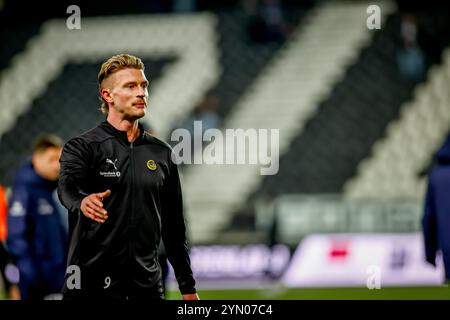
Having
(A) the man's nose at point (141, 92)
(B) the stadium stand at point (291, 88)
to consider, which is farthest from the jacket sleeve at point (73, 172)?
(B) the stadium stand at point (291, 88)

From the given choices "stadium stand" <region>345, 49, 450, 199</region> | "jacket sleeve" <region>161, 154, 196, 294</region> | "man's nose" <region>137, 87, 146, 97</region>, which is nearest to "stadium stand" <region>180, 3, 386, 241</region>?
"stadium stand" <region>345, 49, 450, 199</region>

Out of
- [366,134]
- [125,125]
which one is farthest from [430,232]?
[366,134]

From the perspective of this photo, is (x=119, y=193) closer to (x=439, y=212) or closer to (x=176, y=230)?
(x=176, y=230)

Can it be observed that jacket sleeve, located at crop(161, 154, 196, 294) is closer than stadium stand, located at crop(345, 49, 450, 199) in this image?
Yes

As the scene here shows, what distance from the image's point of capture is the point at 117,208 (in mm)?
3498

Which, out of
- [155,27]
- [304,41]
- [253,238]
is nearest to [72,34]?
[155,27]

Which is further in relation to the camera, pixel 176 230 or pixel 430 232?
pixel 430 232

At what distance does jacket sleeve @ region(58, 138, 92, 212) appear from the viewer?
3426mm

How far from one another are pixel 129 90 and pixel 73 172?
0.41 meters

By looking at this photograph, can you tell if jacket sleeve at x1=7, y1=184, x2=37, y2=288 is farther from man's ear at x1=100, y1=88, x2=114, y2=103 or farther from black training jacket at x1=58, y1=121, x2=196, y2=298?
man's ear at x1=100, y1=88, x2=114, y2=103

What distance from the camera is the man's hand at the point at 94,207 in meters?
3.31

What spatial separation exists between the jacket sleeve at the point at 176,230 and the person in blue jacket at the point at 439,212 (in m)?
2.32

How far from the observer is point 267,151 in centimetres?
1438
